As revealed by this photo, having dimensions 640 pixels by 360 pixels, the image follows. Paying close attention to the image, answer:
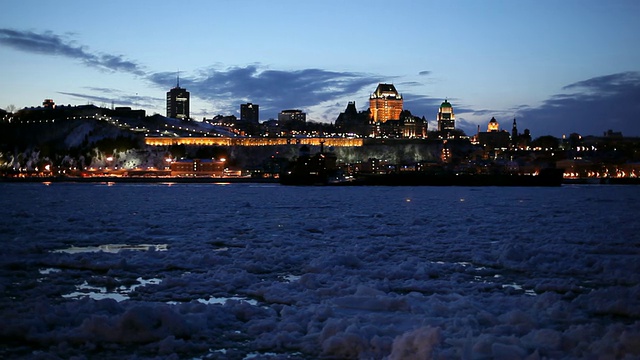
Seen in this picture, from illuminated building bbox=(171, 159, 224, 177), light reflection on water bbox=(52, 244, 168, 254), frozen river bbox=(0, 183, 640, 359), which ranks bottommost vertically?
light reflection on water bbox=(52, 244, 168, 254)

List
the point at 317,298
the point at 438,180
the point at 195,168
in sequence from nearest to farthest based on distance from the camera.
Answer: the point at 317,298 → the point at 438,180 → the point at 195,168

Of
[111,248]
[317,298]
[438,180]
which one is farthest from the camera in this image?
[438,180]

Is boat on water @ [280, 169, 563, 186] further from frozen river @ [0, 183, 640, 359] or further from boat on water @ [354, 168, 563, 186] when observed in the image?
frozen river @ [0, 183, 640, 359]

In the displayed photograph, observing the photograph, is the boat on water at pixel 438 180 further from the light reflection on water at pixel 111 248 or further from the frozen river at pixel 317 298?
the light reflection on water at pixel 111 248

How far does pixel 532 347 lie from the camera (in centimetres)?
735

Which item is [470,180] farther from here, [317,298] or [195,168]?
[317,298]

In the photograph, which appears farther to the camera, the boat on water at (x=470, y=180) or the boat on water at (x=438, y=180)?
the boat on water at (x=438, y=180)

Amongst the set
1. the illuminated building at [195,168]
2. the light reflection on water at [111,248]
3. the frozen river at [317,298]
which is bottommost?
the light reflection on water at [111,248]

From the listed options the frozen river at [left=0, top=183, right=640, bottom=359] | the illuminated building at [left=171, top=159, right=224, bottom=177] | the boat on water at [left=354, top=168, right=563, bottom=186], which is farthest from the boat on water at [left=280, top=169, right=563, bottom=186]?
the frozen river at [left=0, top=183, right=640, bottom=359]

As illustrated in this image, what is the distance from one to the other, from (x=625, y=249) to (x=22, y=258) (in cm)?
1461

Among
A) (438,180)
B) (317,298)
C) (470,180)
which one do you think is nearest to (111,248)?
(317,298)

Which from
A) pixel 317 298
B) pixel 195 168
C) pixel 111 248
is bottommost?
pixel 111 248

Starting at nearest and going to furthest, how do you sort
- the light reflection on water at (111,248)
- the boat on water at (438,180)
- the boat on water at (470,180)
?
the light reflection on water at (111,248) → the boat on water at (470,180) → the boat on water at (438,180)

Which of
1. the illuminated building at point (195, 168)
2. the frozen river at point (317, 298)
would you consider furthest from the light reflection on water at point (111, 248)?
the illuminated building at point (195, 168)
